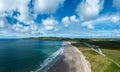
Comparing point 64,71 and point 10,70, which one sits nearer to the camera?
point 64,71

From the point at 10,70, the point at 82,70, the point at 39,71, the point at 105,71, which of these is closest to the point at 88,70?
the point at 82,70

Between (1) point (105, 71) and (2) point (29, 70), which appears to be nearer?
(1) point (105, 71)

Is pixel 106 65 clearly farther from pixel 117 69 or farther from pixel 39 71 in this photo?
pixel 39 71

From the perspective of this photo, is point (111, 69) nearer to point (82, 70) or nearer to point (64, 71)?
point (82, 70)

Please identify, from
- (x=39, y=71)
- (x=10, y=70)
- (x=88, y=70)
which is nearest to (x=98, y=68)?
(x=88, y=70)

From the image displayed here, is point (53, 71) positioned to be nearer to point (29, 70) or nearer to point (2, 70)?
point (29, 70)

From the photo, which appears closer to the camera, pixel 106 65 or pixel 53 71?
pixel 53 71

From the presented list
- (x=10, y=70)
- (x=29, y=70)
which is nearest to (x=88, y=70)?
(x=29, y=70)
